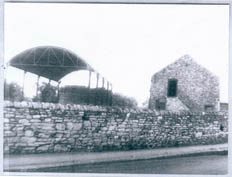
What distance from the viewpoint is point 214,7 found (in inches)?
218

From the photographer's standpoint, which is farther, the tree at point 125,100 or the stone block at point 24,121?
the tree at point 125,100

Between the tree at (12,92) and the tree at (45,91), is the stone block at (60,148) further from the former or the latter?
the tree at (45,91)

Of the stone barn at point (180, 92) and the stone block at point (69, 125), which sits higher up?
the stone barn at point (180, 92)

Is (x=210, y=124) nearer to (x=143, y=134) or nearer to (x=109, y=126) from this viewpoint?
(x=143, y=134)

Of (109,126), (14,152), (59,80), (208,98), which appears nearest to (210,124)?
(109,126)

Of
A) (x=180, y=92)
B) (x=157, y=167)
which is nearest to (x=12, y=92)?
(x=157, y=167)

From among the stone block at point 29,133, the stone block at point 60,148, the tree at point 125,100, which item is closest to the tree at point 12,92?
the stone block at point 29,133

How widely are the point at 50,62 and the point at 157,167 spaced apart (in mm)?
4303

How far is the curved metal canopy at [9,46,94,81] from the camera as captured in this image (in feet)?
21.8

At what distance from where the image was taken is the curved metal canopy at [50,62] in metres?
6.64

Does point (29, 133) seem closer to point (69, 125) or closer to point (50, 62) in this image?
point (69, 125)

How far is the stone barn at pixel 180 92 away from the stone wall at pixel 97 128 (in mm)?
3577

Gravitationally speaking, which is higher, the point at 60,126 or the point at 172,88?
the point at 172,88

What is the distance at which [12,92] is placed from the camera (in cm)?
643
